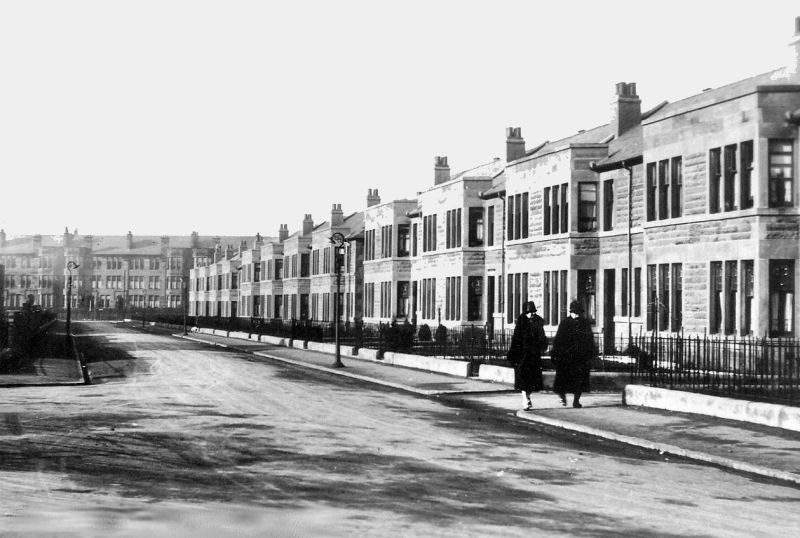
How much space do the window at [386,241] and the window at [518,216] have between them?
56.0 feet

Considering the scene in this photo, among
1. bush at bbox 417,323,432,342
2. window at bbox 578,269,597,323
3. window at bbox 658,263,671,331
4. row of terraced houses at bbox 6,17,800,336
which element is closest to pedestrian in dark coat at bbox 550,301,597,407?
row of terraced houses at bbox 6,17,800,336

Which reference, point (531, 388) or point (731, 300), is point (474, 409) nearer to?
point (531, 388)

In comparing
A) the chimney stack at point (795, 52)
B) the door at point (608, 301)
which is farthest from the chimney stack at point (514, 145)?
the chimney stack at point (795, 52)

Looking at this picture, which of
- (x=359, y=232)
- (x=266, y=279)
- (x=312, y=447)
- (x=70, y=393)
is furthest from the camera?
(x=266, y=279)

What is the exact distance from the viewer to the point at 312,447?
12.4 metres

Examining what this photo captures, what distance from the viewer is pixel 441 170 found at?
5600 centimetres

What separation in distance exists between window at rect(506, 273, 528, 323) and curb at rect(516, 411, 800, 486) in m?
19.9

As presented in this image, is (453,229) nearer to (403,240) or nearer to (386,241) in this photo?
(403,240)

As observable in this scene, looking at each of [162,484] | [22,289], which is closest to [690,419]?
[162,484]

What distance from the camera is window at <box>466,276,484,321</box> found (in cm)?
4325

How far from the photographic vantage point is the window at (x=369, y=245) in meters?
58.1

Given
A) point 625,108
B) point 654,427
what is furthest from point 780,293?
point 625,108

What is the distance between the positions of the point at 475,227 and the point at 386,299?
43.0ft

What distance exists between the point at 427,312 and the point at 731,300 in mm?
24228
